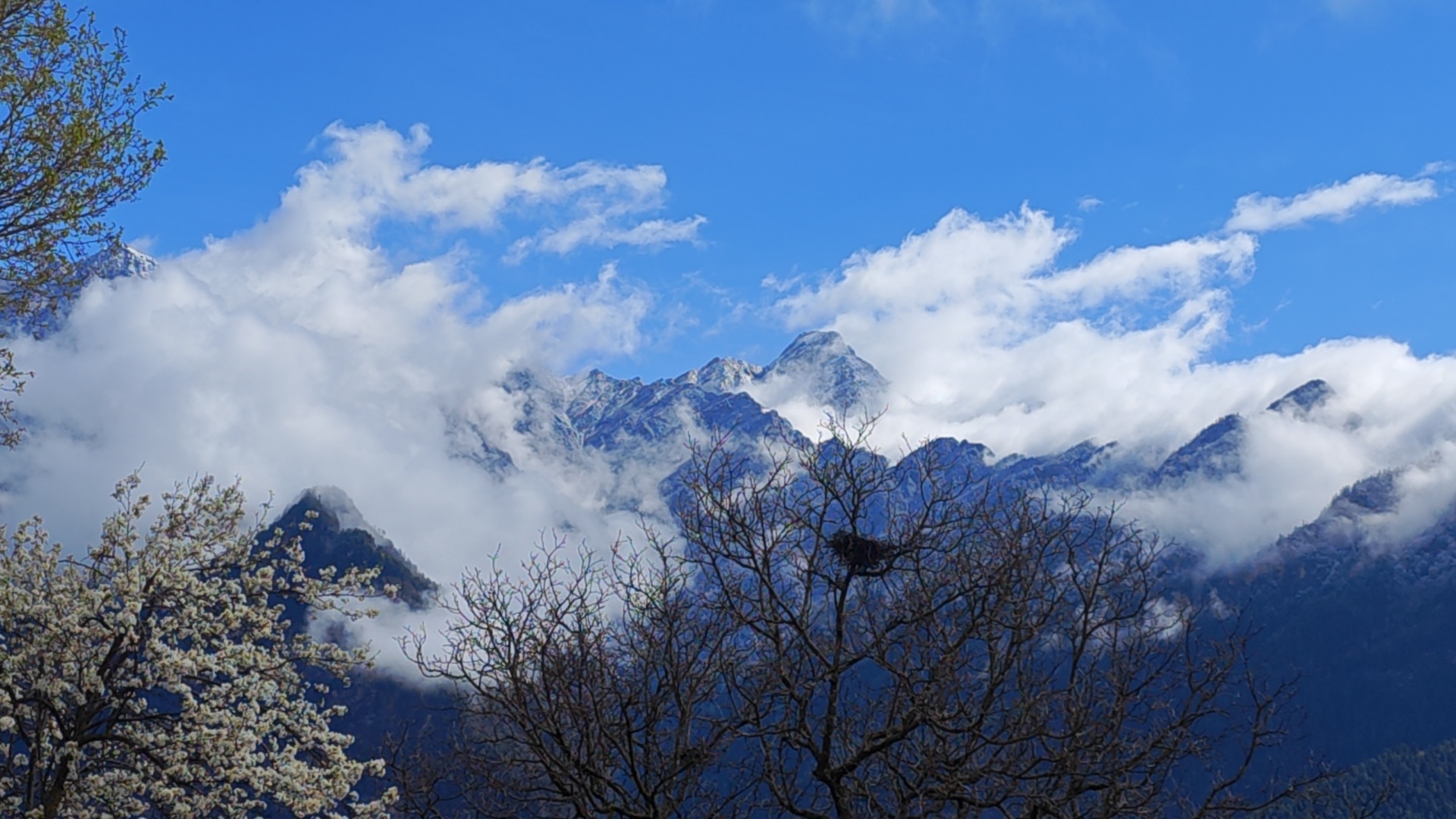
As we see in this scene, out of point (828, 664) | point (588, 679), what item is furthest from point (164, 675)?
point (828, 664)

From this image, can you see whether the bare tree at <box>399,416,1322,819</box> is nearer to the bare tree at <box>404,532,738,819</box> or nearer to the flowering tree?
the bare tree at <box>404,532,738,819</box>

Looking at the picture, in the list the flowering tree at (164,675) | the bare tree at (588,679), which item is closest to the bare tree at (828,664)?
the bare tree at (588,679)

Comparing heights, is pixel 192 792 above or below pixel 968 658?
above

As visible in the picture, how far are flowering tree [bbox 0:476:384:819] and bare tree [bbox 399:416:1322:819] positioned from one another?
9.82 feet

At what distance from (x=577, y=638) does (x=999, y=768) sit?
450 centimetres

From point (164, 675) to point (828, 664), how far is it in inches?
316

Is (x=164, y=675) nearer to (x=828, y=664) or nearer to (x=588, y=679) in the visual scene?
(x=588, y=679)

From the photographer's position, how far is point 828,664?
11844mm

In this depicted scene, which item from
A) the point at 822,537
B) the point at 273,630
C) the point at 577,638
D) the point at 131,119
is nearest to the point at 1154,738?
the point at 822,537

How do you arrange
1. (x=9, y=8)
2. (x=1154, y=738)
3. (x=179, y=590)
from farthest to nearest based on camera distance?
(x=179, y=590) < (x=9, y=8) < (x=1154, y=738)

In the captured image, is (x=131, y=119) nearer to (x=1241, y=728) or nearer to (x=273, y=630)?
(x=273, y=630)

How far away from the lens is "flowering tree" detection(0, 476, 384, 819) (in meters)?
13.8

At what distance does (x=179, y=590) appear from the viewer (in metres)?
14.5

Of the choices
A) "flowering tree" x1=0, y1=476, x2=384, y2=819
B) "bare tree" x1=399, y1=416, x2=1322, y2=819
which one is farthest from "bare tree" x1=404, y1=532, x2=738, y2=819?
"flowering tree" x1=0, y1=476, x2=384, y2=819
